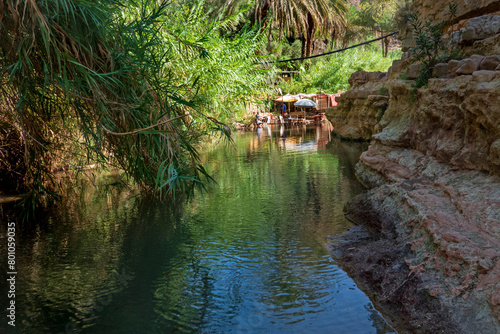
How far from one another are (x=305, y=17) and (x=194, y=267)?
2643 cm

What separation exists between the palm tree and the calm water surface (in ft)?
68.5

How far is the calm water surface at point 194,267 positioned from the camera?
418cm

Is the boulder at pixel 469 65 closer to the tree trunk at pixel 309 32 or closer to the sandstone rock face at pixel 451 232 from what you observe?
the sandstone rock face at pixel 451 232

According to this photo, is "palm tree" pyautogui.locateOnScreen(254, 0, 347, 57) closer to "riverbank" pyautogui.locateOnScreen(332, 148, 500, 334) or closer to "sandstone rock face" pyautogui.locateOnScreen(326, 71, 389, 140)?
"sandstone rock face" pyautogui.locateOnScreen(326, 71, 389, 140)

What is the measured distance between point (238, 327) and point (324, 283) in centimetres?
117

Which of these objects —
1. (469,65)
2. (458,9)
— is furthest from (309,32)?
(469,65)

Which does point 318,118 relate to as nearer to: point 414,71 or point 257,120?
point 257,120

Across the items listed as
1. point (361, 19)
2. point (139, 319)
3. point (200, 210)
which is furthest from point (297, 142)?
point (361, 19)

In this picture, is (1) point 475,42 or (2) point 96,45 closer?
(2) point 96,45

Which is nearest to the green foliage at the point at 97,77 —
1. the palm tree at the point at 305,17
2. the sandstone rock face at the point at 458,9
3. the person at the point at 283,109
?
the sandstone rock face at the point at 458,9

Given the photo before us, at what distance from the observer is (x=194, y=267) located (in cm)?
544

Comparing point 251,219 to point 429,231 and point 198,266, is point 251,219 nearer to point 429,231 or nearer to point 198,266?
point 198,266

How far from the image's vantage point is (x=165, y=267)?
548cm

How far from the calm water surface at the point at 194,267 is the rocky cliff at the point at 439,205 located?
35 cm
